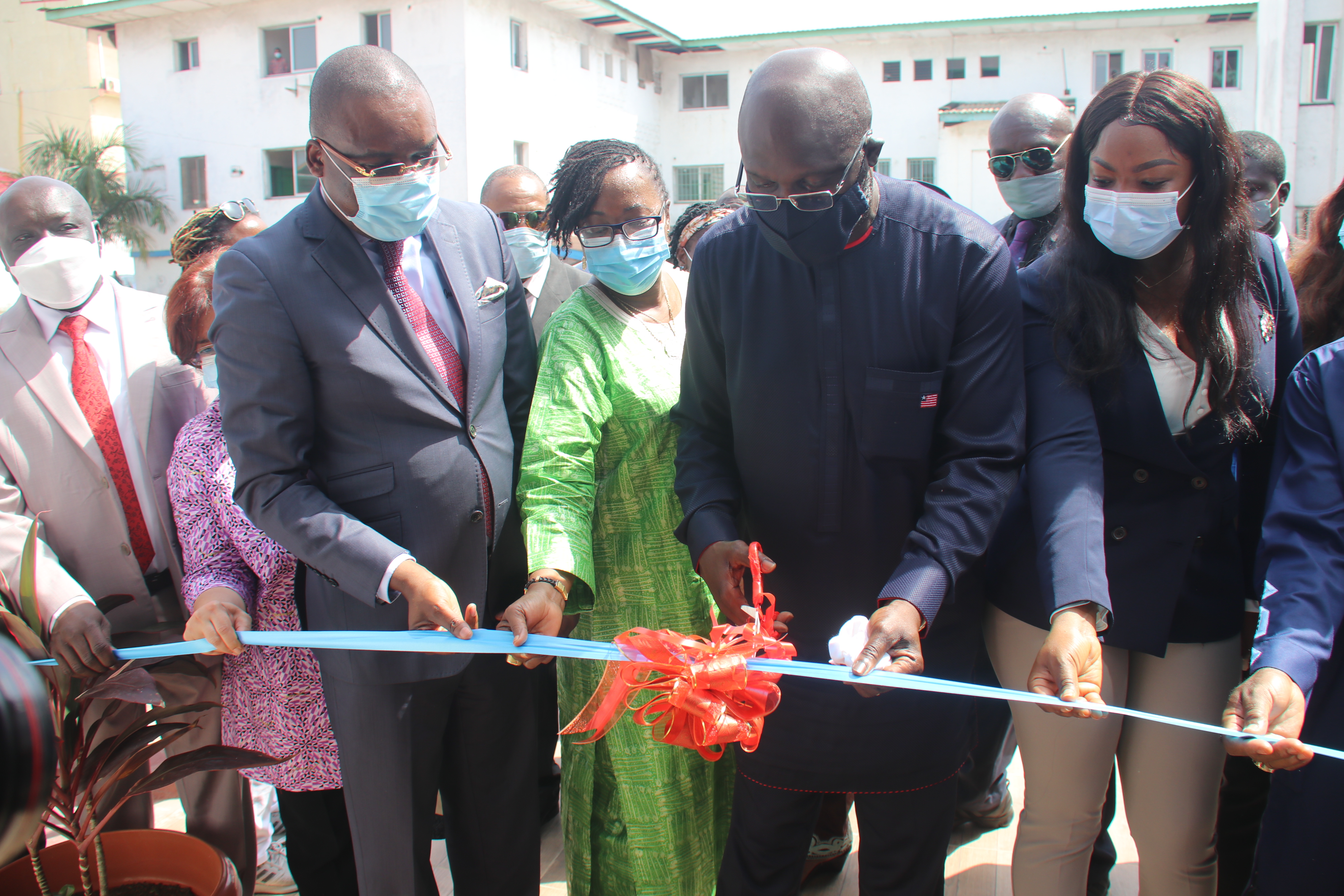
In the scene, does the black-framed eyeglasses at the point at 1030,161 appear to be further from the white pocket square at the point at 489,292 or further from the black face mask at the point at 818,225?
the white pocket square at the point at 489,292

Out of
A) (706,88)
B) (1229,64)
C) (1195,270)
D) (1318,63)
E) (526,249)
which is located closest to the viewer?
(1195,270)

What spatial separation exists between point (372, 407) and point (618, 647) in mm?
782

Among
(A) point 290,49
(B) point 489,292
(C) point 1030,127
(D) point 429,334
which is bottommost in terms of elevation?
(D) point 429,334

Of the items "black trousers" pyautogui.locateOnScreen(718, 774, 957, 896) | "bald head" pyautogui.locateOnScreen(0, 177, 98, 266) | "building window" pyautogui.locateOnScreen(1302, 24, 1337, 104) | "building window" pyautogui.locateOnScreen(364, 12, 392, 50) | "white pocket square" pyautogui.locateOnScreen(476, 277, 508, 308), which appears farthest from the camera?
"building window" pyautogui.locateOnScreen(364, 12, 392, 50)

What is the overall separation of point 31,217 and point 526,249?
6.32 ft

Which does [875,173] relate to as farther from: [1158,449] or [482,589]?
[482,589]

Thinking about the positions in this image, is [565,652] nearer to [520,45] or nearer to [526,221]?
[526,221]

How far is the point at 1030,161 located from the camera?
3344 mm

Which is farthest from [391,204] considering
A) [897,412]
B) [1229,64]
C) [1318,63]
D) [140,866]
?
[1229,64]

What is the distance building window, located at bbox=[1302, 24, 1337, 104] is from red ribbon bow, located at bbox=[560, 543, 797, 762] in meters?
15.9

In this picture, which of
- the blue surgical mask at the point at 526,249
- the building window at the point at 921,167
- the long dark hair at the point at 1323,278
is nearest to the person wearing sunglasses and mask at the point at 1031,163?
the long dark hair at the point at 1323,278

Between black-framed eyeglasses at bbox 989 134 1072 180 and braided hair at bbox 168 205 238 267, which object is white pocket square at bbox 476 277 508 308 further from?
black-framed eyeglasses at bbox 989 134 1072 180

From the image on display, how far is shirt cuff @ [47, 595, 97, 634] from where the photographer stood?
231 centimetres

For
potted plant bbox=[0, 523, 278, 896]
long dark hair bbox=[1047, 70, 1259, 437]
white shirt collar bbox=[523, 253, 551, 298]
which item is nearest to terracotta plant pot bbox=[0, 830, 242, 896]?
potted plant bbox=[0, 523, 278, 896]
